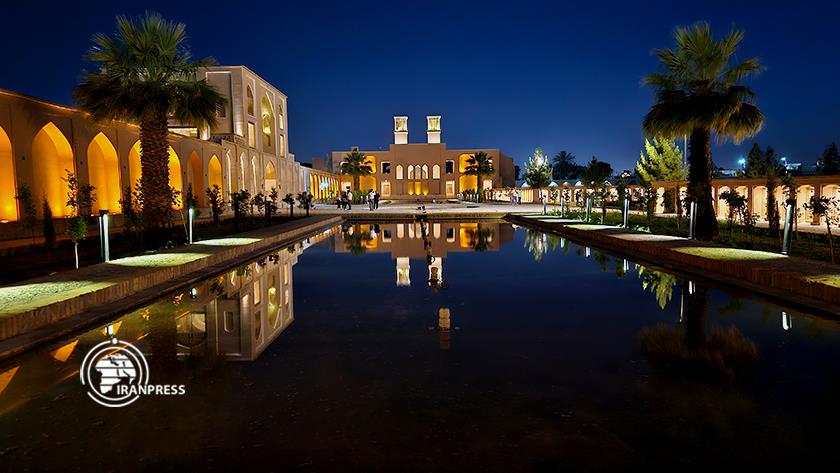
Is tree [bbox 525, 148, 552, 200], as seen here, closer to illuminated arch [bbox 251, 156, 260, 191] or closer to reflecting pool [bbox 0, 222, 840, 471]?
illuminated arch [bbox 251, 156, 260, 191]

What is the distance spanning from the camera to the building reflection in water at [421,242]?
11.3m

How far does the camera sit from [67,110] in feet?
60.5

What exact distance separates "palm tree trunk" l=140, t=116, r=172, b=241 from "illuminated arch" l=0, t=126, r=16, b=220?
18.1ft

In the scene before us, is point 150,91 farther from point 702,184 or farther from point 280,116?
point 280,116

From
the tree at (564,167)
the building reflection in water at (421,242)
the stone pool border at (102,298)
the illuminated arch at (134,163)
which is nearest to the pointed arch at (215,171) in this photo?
the illuminated arch at (134,163)

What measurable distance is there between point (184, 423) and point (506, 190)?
60.7 m

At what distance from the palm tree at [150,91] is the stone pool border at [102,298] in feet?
9.10

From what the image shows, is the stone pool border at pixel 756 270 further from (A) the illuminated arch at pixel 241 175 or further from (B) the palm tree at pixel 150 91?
(A) the illuminated arch at pixel 241 175

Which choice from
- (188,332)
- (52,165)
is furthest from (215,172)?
(188,332)

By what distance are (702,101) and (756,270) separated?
7.05 m

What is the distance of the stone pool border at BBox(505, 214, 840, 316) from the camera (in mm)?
6965

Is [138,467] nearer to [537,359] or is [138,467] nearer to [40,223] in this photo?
[537,359]

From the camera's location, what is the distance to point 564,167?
117188mm

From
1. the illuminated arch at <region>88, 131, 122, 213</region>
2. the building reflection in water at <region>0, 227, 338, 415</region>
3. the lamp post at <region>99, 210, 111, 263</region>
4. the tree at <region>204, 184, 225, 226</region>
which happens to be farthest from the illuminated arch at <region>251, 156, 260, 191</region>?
the building reflection in water at <region>0, 227, 338, 415</region>
